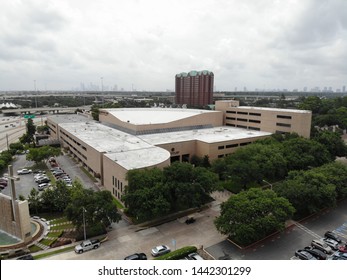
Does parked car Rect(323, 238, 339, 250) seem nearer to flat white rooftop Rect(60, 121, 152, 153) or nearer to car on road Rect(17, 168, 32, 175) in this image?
flat white rooftop Rect(60, 121, 152, 153)

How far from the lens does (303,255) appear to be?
73.2 ft

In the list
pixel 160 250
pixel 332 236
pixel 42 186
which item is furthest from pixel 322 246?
pixel 42 186

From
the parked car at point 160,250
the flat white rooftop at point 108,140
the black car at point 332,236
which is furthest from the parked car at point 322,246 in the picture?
the flat white rooftop at point 108,140

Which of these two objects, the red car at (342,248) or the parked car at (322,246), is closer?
the parked car at (322,246)

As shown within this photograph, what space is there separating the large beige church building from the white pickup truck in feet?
29.2

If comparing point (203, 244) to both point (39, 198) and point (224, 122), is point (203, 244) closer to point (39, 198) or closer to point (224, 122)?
point (39, 198)

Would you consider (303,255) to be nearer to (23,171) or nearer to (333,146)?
(333,146)

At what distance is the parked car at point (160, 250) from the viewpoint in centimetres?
2255

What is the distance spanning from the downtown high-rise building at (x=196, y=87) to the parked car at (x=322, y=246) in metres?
129

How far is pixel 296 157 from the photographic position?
40.4 metres

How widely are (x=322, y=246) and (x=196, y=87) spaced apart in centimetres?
13425

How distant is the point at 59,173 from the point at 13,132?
5604 cm

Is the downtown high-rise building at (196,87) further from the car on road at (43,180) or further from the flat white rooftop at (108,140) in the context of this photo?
the car on road at (43,180)

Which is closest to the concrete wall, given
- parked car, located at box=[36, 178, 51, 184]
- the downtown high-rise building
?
parked car, located at box=[36, 178, 51, 184]
